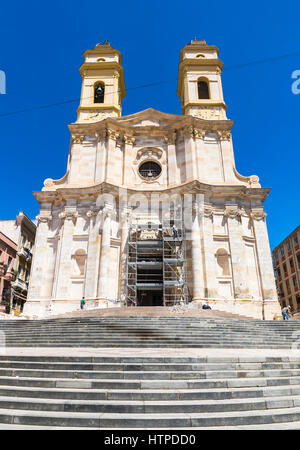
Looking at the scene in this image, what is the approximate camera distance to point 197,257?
21.4 m

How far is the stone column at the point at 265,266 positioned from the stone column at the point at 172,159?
718cm

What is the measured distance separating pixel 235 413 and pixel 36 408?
2.96m

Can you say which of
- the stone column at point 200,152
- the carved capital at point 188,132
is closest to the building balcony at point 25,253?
the stone column at point 200,152

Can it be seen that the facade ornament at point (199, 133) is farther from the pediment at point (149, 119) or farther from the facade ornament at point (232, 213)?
the facade ornament at point (232, 213)

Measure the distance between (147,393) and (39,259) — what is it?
2002 centimetres

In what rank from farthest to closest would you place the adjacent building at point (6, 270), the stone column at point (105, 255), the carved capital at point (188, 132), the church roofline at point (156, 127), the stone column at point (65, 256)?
the adjacent building at point (6, 270) → the church roofline at point (156, 127) → the carved capital at point (188, 132) → the stone column at point (65, 256) → the stone column at point (105, 255)

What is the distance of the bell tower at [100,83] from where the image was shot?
28.5 meters

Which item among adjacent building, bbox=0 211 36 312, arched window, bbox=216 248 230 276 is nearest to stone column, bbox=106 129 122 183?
arched window, bbox=216 248 230 276

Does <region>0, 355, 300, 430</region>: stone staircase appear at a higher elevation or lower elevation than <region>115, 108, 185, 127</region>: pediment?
lower

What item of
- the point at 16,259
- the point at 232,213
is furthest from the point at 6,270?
the point at 232,213

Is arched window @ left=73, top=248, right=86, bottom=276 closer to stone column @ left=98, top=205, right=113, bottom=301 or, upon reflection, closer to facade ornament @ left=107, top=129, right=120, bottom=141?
stone column @ left=98, top=205, right=113, bottom=301

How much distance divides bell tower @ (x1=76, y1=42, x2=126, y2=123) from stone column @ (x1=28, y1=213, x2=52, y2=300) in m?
10.7

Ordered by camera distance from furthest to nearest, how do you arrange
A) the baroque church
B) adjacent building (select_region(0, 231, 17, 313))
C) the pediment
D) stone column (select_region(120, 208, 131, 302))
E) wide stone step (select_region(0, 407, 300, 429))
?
the pediment
adjacent building (select_region(0, 231, 17, 313))
stone column (select_region(120, 208, 131, 302))
the baroque church
wide stone step (select_region(0, 407, 300, 429))

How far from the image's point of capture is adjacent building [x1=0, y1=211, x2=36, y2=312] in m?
27.9
